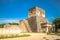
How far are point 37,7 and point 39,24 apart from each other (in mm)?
7595

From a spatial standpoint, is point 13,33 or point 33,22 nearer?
point 13,33

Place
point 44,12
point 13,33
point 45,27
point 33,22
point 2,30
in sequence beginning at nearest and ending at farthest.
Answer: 1. point 2,30
2. point 13,33
3. point 45,27
4. point 33,22
5. point 44,12

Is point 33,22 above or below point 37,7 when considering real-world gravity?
below

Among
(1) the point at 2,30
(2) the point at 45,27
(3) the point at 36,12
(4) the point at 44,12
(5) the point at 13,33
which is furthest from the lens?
(4) the point at 44,12

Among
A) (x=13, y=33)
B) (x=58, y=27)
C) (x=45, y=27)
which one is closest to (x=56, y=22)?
(x=58, y=27)

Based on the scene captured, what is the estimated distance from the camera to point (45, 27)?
108 feet

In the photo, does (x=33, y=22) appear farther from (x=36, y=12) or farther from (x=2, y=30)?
(x=2, y=30)

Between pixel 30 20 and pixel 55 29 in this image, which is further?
pixel 30 20

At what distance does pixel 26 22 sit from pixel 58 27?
10244mm

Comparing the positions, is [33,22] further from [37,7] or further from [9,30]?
[9,30]

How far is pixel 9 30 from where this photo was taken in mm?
18234

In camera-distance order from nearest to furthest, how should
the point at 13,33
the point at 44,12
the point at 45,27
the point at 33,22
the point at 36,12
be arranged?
1. the point at 13,33
2. the point at 45,27
3. the point at 33,22
4. the point at 36,12
5. the point at 44,12

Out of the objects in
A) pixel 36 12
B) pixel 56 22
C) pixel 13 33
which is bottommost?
pixel 13 33

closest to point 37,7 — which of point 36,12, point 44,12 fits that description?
point 36,12
